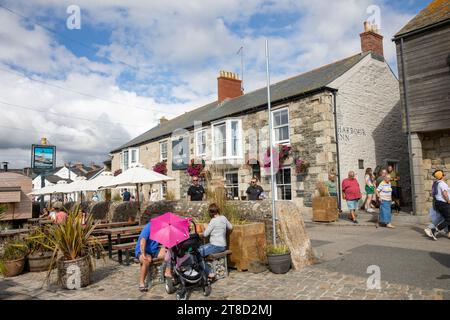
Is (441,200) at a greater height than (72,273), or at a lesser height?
greater

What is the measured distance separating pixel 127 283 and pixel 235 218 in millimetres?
2373

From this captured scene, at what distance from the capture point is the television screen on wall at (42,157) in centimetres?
1912

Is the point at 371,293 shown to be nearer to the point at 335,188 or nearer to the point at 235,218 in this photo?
the point at 235,218

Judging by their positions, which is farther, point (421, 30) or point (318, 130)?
point (318, 130)

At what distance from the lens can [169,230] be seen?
5.15 meters

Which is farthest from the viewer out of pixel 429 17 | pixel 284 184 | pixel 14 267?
pixel 284 184

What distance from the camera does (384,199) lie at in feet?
33.1

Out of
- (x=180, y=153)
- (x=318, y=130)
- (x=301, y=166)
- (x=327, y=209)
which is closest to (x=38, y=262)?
(x=327, y=209)

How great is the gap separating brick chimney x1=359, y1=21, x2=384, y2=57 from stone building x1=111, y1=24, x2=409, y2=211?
0.15 ft

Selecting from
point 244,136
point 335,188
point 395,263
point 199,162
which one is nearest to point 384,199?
point 335,188

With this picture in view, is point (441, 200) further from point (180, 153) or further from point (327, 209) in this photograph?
point (180, 153)

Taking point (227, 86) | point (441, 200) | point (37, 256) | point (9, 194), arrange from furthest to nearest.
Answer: point (227, 86)
point (9, 194)
point (441, 200)
point (37, 256)

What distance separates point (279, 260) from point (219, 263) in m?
1.08

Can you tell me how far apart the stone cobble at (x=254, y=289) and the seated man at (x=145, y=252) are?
19cm
